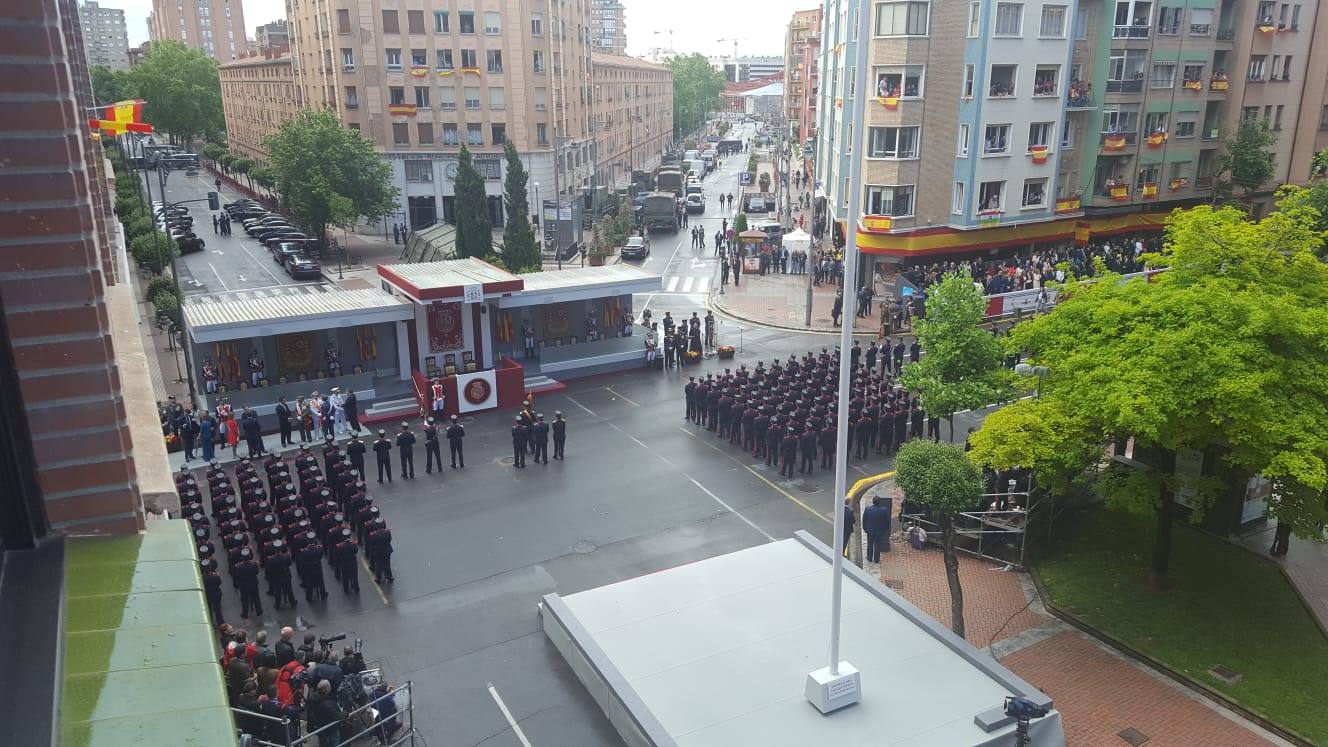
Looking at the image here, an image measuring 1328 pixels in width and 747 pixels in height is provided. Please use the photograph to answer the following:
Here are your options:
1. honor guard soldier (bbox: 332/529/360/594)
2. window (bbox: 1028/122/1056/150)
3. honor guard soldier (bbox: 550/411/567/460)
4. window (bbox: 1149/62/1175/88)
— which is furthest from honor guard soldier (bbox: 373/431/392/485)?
window (bbox: 1149/62/1175/88)

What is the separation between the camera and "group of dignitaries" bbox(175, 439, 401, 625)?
637 inches

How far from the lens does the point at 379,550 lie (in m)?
17.0

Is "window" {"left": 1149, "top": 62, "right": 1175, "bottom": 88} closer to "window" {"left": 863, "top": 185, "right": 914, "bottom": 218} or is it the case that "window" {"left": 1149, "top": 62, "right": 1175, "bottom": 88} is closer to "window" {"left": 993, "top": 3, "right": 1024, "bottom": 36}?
"window" {"left": 993, "top": 3, "right": 1024, "bottom": 36}

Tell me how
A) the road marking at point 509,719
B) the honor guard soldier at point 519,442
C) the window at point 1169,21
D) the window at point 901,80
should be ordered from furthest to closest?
1. the window at point 1169,21
2. the window at point 901,80
3. the honor guard soldier at point 519,442
4. the road marking at point 509,719

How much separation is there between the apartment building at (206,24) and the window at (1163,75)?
159843 millimetres

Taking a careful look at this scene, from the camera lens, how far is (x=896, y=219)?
134 feet

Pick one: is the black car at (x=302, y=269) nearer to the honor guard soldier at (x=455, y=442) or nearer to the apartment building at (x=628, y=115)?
the honor guard soldier at (x=455, y=442)

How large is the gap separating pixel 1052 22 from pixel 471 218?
2803 cm

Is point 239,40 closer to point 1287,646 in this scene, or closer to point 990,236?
point 990,236

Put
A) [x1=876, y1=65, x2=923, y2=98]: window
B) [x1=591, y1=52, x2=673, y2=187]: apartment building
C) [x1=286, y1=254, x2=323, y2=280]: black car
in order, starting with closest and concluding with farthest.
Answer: [x1=876, y1=65, x2=923, y2=98]: window → [x1=286, y1=254, x2=323, y2=280]: black car → [x1=591, y1=52, x2=673, y2=187]: apartment building

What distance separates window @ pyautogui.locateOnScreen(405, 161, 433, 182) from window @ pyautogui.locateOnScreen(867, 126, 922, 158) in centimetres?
3268

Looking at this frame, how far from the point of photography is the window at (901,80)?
39.4 meters

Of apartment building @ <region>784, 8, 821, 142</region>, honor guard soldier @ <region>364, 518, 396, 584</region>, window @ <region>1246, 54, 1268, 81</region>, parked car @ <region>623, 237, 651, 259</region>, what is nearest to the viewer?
honor guard soldier @ <region>364, 518, 396, 584</region>

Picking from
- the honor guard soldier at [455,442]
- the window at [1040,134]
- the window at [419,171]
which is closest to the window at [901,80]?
the window at [1040,134]
